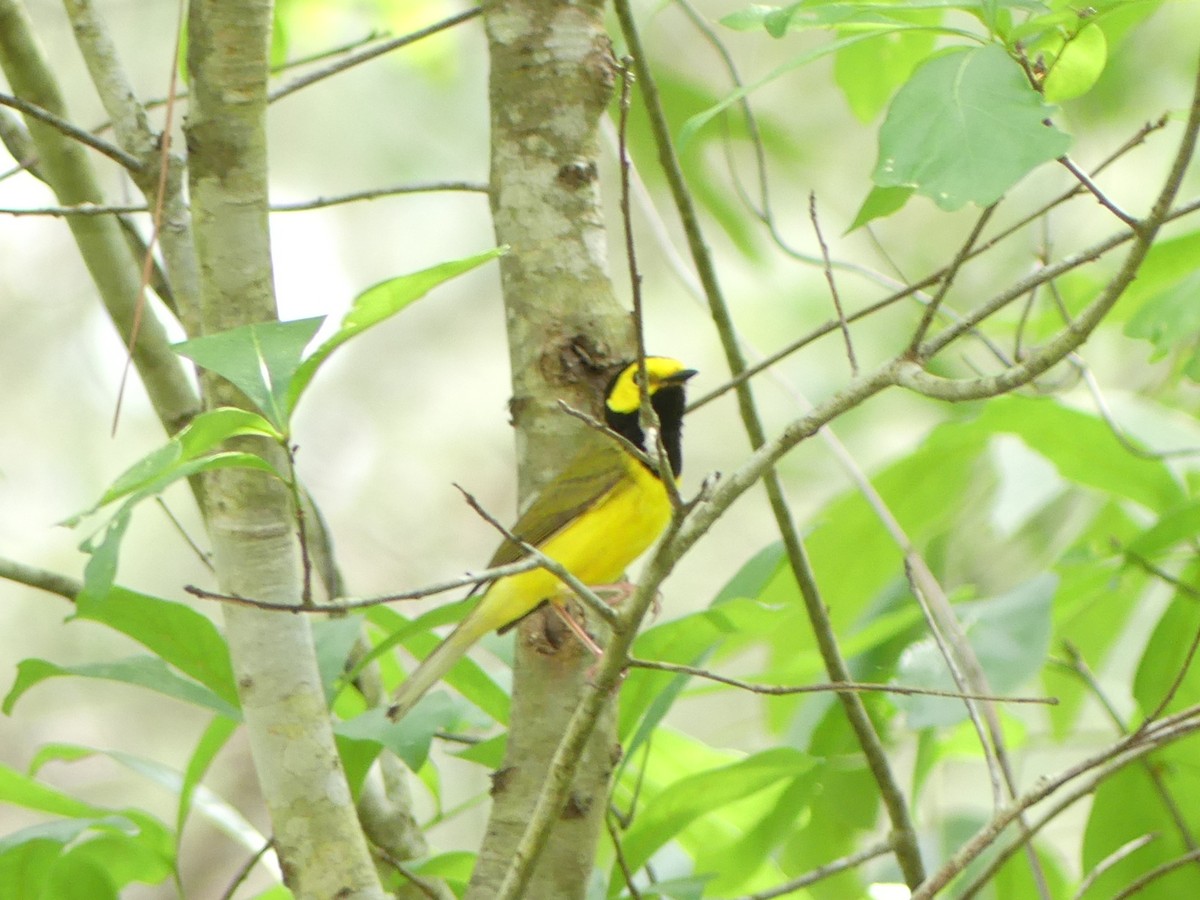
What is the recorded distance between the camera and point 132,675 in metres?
2.07

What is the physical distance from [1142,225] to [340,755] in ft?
4.69

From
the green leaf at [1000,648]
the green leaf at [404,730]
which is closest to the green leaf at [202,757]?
the green leaf at [404,730]

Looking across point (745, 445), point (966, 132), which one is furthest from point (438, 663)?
point (745, 445)

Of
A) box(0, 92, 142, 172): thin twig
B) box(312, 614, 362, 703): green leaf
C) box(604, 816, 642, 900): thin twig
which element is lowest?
box(604, 816, 642, 900): thin twig

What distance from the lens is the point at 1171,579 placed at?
93.4 inches

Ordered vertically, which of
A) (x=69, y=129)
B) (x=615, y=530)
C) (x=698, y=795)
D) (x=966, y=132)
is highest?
(x=69, y=129)

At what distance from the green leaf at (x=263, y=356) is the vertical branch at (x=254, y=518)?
310 millimetres

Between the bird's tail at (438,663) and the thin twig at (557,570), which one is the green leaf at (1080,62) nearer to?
the thin twig at (557,570)

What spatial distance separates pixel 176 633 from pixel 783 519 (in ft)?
3.60

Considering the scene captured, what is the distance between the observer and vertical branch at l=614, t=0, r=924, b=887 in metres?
2.30

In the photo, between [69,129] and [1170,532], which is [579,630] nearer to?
[1170,532]

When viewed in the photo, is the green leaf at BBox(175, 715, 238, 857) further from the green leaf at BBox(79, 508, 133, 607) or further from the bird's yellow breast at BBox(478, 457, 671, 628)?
the bird's yellow breast at BBox(478, 457, 671, 628)

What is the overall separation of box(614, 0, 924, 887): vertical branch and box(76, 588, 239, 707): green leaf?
0.96m

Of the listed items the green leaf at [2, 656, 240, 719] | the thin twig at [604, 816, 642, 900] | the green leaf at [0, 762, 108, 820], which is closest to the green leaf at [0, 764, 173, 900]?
the green leaf at [0, 762, 108, 820]
